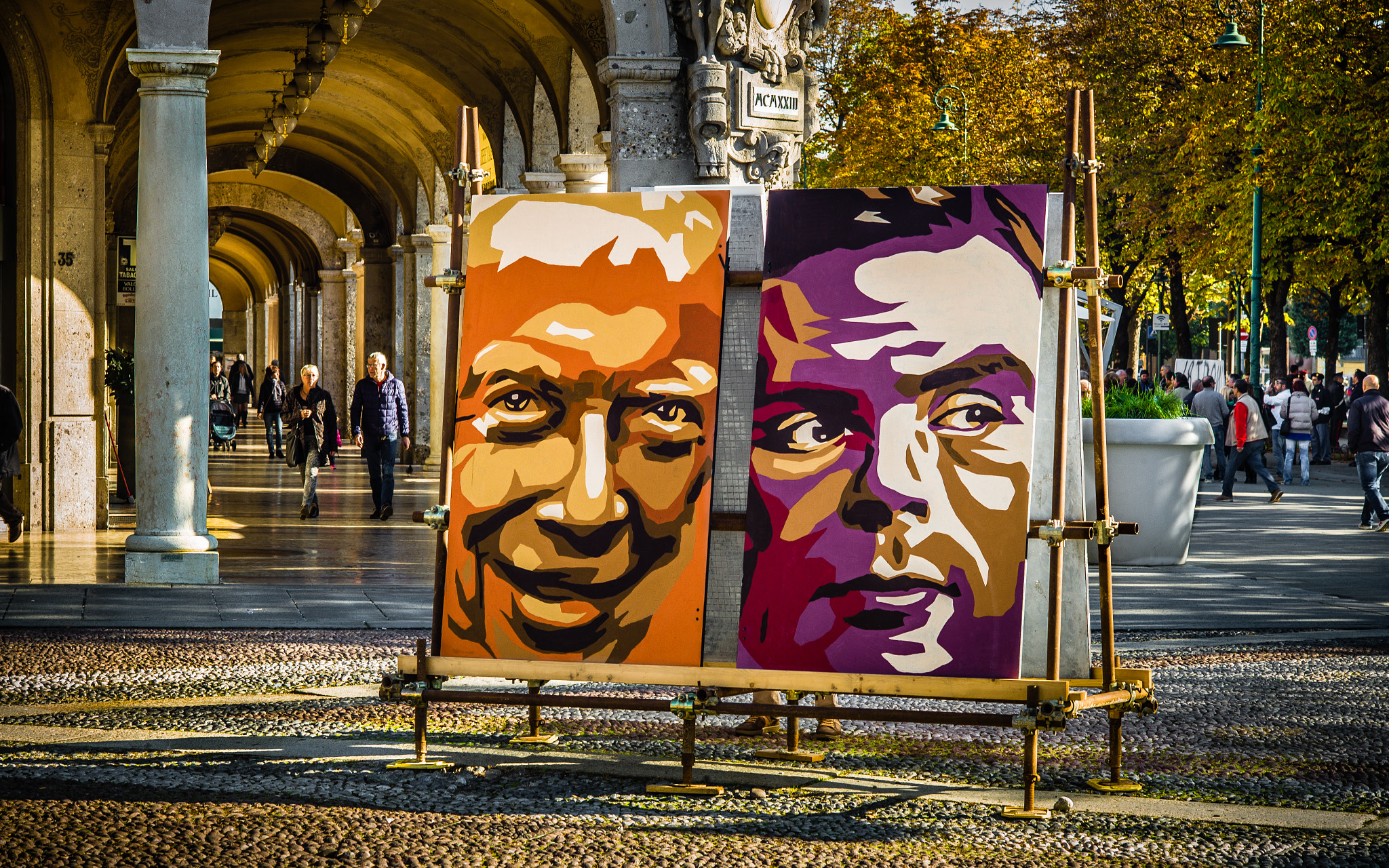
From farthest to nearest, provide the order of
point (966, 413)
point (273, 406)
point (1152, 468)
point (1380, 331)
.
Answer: point (1380, 331), point (273, 406), point (1152, 468), point (966, 413)

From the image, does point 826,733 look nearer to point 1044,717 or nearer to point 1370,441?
point 1044,717

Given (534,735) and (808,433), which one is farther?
(534,735)

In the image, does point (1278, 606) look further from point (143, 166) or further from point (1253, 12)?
point (1253, 12)

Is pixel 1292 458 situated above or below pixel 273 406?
below

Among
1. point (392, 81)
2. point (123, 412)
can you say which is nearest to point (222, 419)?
point (392, 81)

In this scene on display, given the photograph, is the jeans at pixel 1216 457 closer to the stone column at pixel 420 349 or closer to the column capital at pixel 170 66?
the stone column at pixel 420 349

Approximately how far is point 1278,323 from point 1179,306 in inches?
175

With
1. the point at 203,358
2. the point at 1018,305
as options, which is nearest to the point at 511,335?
the point at 1018,305

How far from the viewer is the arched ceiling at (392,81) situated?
53.3 feet

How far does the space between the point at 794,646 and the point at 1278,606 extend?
6442 millimetres

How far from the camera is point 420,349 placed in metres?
25.0

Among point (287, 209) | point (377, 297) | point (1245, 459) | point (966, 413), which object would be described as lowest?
point (1245, 459)

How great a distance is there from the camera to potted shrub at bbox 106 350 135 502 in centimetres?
1571

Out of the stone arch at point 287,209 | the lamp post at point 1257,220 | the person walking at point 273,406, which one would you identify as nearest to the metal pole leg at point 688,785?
the person walking at point 273,406
